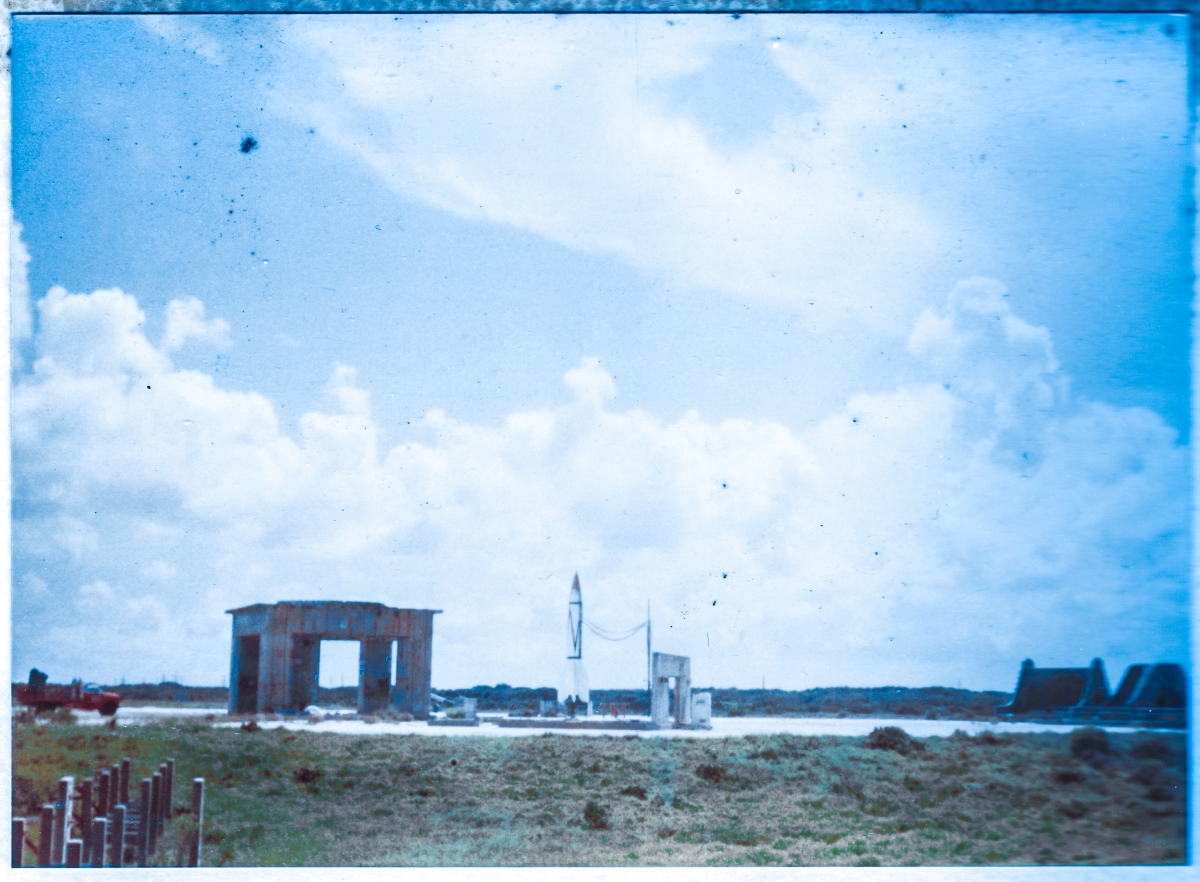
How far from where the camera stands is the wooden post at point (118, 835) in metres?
5.98

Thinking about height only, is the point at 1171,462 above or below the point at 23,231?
below

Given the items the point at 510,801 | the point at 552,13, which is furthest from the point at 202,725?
the point at 552,13

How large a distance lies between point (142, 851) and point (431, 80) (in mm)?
5615

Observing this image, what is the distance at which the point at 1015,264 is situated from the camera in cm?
689

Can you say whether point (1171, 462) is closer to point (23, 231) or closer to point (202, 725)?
point (202, 725)

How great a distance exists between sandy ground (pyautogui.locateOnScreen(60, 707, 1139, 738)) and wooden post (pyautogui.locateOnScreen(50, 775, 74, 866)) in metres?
1.28

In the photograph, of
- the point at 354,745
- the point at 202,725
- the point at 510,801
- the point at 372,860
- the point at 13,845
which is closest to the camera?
the point at 13,845

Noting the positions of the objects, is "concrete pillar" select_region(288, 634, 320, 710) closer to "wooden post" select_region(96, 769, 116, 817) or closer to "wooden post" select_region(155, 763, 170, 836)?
"wooden post" select_region(155, 763, 170, 836)

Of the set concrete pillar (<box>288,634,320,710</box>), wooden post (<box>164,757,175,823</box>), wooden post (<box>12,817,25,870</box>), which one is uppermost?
concrete pillar (<box>288,634,320,710</box>)

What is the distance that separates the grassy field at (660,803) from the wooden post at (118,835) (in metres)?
0.36

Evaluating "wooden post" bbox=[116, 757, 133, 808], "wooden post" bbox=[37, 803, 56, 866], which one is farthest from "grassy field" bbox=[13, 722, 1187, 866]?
"wooden post" bbox=[37, 803, 56, 866]

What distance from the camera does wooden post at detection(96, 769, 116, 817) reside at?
6.22m

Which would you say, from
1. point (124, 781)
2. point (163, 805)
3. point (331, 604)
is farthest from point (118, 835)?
point (331, 604)

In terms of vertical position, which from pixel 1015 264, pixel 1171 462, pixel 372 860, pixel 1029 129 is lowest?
Answer: pixel 372 860
